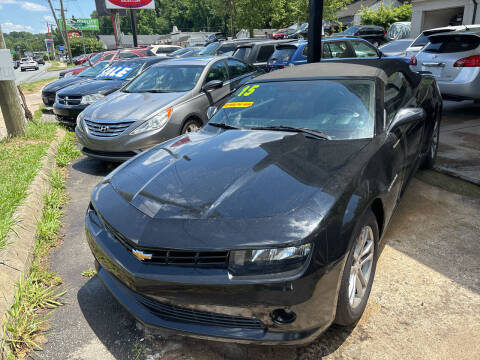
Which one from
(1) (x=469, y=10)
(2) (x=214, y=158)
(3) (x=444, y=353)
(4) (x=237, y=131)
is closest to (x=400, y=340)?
(3) (x=444, y=353)

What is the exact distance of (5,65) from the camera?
6090 millimetres

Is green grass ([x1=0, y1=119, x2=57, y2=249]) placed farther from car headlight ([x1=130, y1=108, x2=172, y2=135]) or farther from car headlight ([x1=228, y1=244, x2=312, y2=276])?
car headlight ([x1=228, y1=244, x2=312, y2=276])

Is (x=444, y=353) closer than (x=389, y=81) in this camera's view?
Yes

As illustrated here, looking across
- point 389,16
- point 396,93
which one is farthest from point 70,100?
point 389,16

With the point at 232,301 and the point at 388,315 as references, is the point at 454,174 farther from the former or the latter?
the point at 232,301

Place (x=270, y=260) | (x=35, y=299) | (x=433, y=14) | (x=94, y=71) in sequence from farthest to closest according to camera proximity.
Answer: (x=433, y=14)
(x=94, y=71)
(x=35, y=299)
(x=270, y=260)

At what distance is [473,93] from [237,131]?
5.44m

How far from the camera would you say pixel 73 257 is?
331 centimetres

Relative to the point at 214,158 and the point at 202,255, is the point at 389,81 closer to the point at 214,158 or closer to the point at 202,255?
the point at 214,158

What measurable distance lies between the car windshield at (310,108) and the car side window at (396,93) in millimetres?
199

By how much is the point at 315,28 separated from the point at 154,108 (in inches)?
123

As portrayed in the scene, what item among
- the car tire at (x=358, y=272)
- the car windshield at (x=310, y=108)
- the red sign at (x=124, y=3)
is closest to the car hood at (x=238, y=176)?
the car windshield at (x=310, y=108)

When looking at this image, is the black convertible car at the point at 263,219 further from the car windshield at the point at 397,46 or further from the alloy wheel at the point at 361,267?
the car windshield at the point at 397,46

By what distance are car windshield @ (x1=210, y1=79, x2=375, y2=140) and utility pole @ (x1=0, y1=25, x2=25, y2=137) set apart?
15.5ft
